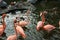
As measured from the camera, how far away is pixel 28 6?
11062 millimetres

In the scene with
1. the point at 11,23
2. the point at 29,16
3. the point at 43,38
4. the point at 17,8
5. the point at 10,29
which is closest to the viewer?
the point at 43,38

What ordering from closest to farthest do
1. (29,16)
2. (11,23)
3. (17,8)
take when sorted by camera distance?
1. (11,23)
2. (29,16)
3. (17,8)

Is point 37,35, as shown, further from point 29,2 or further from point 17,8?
point 29,2

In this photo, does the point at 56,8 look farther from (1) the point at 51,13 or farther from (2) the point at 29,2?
(2) the point at 29,2

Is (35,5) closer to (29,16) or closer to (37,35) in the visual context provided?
(29,16)

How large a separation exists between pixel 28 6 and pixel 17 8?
2.52 ft

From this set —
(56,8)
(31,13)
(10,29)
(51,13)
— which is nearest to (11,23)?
(10,29)

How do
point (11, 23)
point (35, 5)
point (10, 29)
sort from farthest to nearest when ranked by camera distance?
point (35, 5), point (11, 23), point (10, 29)

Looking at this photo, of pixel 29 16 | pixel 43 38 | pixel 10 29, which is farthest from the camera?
pixel 29 16

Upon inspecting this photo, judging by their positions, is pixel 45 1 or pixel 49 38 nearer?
pixel 49 38

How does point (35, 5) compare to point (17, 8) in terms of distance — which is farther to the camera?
point (35, 5)

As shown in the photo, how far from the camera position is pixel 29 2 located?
11.6m

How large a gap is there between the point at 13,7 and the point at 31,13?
1.13 metres

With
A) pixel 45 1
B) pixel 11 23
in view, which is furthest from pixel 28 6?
pixel 11 23
